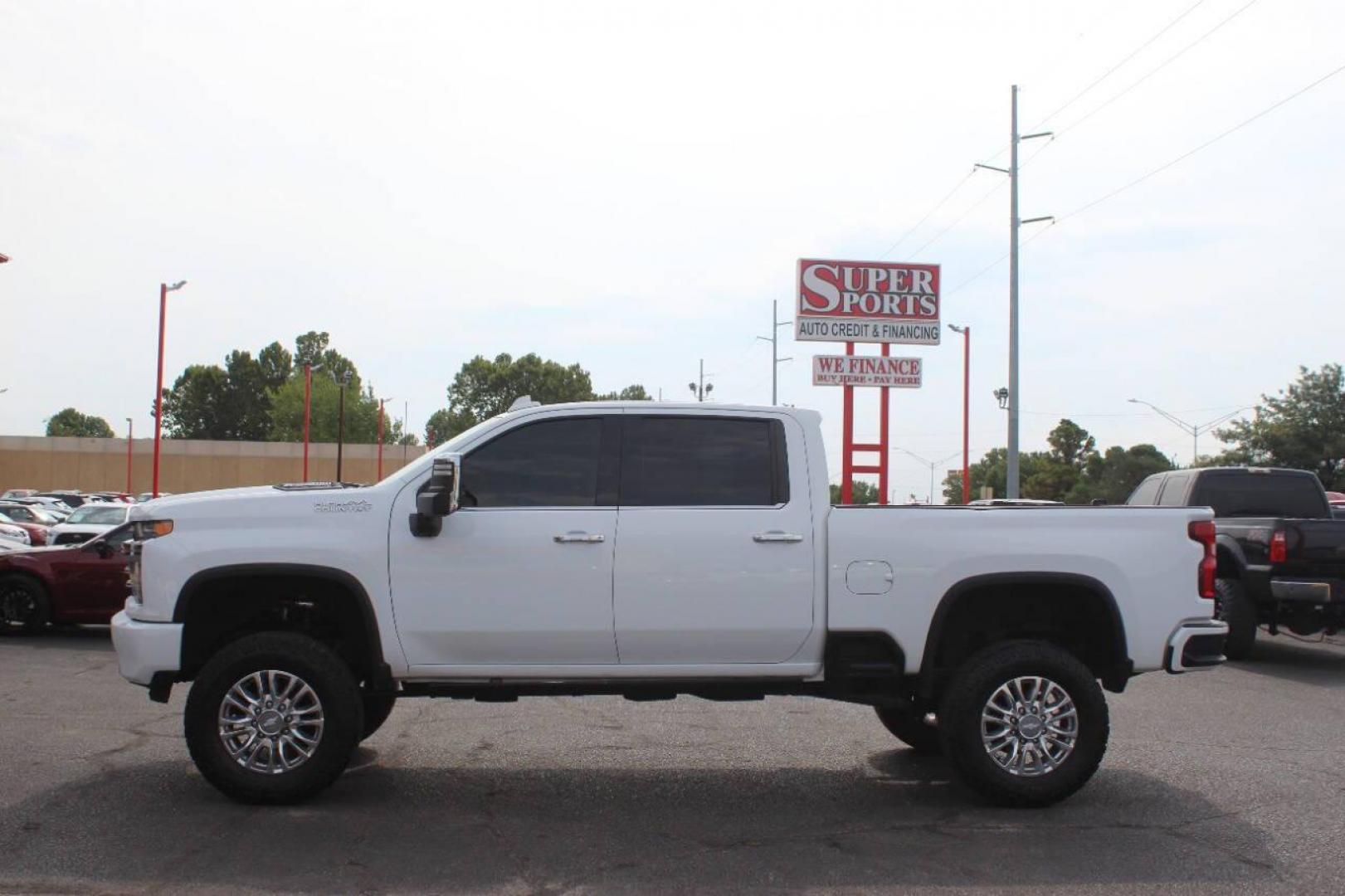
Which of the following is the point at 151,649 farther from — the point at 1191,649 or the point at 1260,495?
the point at 1260,495

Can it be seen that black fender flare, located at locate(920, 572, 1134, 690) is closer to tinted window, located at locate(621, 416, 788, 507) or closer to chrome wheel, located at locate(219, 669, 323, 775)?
tinted window, located at locate(621, 416, 788, 507)

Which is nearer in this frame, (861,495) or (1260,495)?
(1260,495)

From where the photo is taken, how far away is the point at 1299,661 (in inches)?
541

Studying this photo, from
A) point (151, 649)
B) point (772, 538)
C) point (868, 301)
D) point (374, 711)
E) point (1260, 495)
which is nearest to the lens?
point (151, 649)

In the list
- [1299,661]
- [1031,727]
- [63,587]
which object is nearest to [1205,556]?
[1031,727]

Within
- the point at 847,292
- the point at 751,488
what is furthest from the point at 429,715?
the point at 847,292

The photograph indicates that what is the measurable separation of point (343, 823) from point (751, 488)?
275cm

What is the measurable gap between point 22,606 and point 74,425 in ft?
530

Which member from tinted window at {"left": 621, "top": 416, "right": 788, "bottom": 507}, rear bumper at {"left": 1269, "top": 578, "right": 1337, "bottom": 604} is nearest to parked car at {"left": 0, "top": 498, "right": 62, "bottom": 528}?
rear bumper at {"left": 1269, "top": 578, "right": 1337, "bottom": 604}

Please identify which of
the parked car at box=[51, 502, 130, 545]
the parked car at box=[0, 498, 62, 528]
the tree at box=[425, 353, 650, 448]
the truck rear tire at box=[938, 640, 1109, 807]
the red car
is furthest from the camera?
the tree at box=[425, 353, 650, 448]

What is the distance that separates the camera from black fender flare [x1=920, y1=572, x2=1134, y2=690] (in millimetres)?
6996

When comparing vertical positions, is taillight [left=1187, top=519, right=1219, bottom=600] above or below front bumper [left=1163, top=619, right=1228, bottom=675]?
above

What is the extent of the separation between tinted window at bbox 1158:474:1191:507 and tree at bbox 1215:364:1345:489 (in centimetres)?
4436

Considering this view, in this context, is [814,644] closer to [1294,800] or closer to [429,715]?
[1294,800]
